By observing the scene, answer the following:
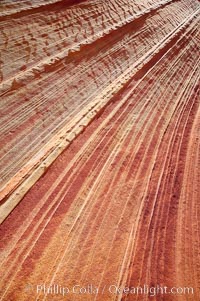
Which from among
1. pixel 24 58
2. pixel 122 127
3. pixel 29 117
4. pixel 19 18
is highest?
pixel 19 18

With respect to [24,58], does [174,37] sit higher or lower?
lower

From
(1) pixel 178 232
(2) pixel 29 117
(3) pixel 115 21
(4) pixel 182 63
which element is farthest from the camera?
(4) pixel 182 63

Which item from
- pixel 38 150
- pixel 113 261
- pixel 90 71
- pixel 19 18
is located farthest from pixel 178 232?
pixel 19 18

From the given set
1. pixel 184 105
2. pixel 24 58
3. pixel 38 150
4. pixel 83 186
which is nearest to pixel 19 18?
pixel 24 58

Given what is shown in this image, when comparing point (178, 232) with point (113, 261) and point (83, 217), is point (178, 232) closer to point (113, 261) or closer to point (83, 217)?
point (113, 261)

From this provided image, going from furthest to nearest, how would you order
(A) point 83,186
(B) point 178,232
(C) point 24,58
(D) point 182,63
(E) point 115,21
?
(D) point 182,63
(E) point 115,21
(C) point 24,58
(A) point 83,186
(B) point 178,232

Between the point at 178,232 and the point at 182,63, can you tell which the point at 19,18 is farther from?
the point at 178,232

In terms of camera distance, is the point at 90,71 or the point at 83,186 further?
the point at 90,71
